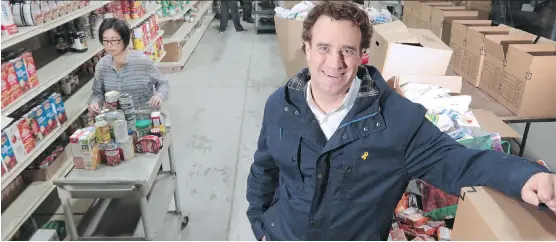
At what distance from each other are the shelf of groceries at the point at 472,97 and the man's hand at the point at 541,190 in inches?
1.5

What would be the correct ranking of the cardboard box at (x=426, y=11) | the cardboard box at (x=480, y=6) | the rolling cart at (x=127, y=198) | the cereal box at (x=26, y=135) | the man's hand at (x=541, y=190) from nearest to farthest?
1. the man's hand at (x=541, y=190)
2. the rolling cart at (x=127, y=198)
3. the cereal box at (x=26, y=135)
4. the cardboard box at (x=426, y=11)
5. the cardboard box at (x=480, y=6)

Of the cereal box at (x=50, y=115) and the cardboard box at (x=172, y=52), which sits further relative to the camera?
the cardboard box at (x=172, y=52)

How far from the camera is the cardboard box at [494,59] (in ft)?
9.81

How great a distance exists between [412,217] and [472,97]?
4.86 ft

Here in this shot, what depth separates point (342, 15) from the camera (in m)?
1.19

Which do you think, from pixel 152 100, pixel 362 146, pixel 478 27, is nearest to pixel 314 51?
pixel 362 146

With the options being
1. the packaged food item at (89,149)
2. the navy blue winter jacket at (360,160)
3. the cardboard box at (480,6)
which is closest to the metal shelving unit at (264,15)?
the cardboard box at (480,6)

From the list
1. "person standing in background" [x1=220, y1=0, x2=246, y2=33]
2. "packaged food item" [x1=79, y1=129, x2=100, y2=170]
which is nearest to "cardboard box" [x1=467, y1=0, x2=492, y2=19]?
"person standing in background" [x1=220, y1=0, x2=246, y2=33]

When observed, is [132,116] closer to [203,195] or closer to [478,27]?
[203,195]

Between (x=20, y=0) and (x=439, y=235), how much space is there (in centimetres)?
280

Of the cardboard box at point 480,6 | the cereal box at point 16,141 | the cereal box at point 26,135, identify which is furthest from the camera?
the cardboard box at point 480,6

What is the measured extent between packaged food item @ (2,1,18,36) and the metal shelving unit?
6846 millimetres

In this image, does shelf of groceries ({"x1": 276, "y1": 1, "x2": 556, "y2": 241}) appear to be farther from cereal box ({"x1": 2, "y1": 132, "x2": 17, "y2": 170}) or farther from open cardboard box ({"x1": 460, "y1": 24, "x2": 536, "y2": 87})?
cereal box ({"x1": 2, "y1": 132, "x2": 17, "y2": 170})

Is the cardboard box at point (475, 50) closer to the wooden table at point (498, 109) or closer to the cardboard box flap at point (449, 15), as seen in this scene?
the wooden table at point (498, 109)
